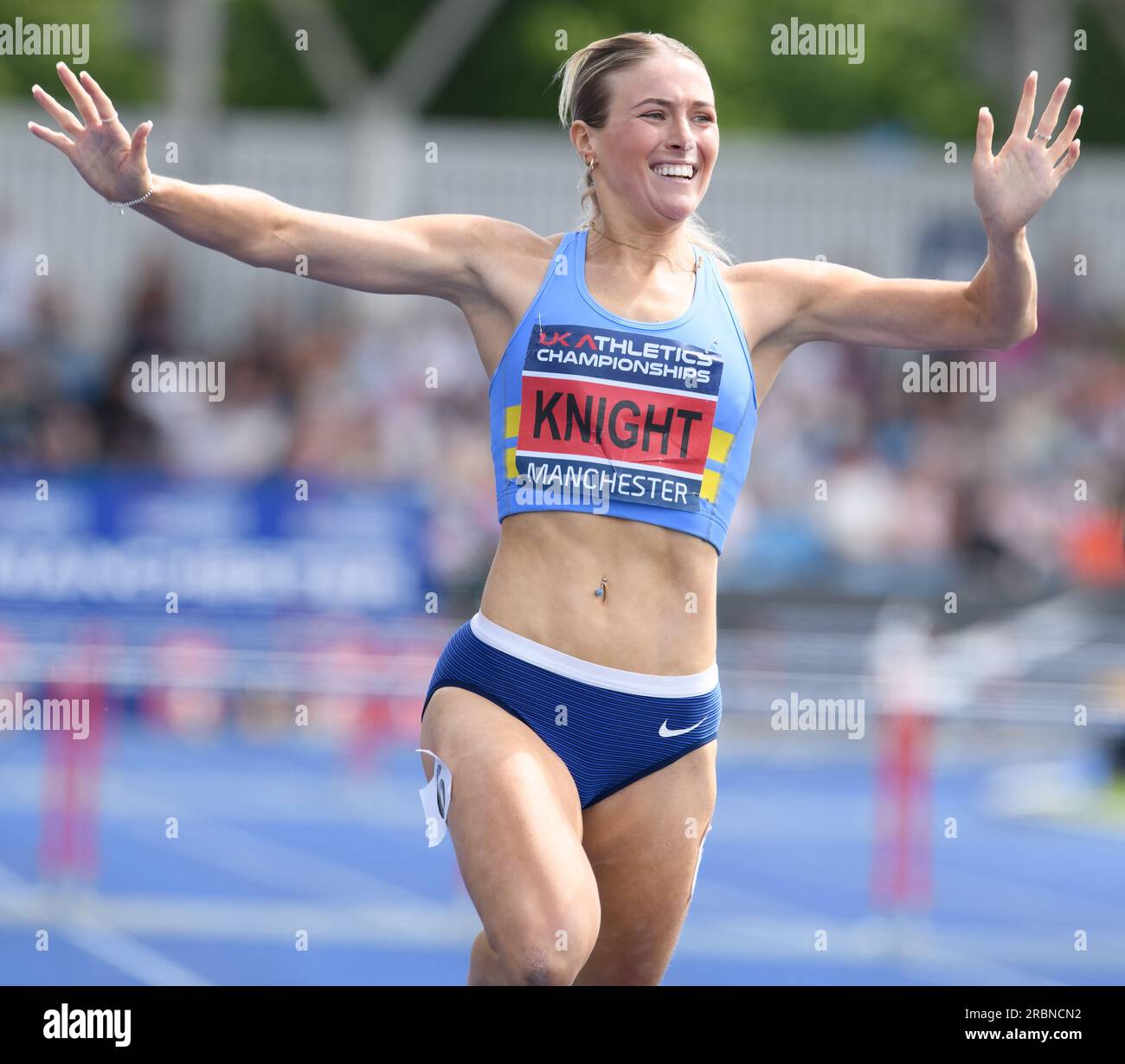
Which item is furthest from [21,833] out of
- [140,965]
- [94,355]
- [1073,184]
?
[1073,184]

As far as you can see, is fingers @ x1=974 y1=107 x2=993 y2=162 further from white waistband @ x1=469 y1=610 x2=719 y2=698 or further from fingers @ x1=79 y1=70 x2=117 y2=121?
fingers @ x1=79 y1=70 x2=117 y2=121

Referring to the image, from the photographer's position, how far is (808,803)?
14.6m

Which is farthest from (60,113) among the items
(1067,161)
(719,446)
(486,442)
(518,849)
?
(486,442)

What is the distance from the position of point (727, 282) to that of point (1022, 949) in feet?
19.8

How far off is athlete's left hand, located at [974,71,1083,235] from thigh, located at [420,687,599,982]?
1.74 meters

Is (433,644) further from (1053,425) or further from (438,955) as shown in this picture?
(1053,425)

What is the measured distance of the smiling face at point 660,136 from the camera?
4.82 m

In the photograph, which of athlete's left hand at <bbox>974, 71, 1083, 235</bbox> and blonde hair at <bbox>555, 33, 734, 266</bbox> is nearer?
athlete's left hand at <bbox>974, 71, 1083, 235</bbox>

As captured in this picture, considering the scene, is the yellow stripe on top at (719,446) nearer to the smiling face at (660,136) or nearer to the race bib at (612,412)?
the race bib at (612,412)

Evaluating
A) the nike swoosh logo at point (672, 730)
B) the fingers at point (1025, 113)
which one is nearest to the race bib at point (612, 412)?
the nike swoosh logo at point (672, 730)

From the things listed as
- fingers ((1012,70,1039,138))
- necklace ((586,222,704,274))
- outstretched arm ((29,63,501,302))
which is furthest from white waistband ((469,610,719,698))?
fingers ((1012,70,1039,138))

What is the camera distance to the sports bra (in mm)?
4742

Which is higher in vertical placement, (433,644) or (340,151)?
(340,151)

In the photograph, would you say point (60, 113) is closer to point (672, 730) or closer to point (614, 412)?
point (614, 412)
